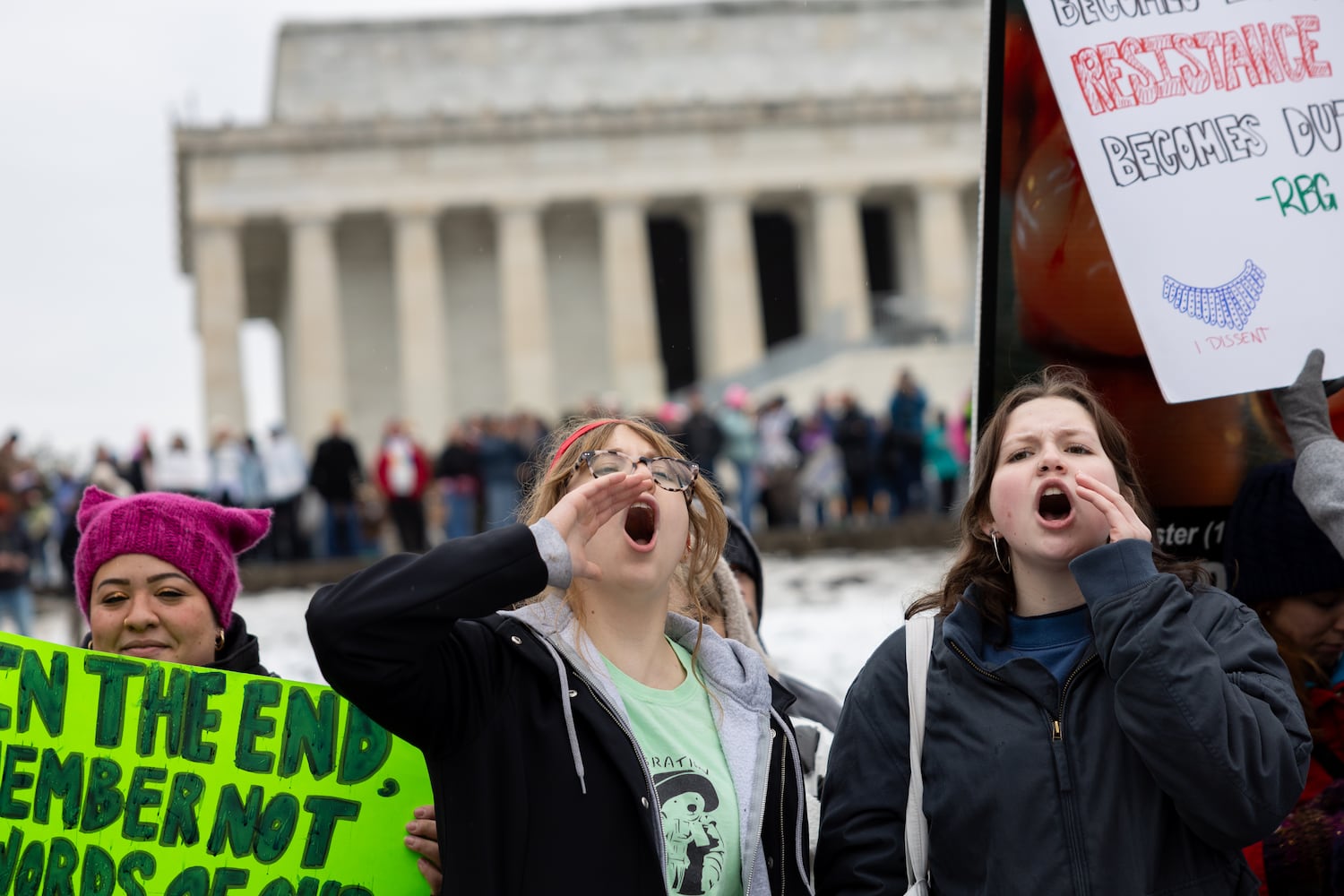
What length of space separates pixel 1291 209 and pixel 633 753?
2170mm

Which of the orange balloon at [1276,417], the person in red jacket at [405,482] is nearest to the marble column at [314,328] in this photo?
the person in red jacket at [405,482]

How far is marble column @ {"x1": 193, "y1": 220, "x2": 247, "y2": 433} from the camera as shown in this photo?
4403 cm

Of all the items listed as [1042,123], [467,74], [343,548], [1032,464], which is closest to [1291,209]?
[1042,123]

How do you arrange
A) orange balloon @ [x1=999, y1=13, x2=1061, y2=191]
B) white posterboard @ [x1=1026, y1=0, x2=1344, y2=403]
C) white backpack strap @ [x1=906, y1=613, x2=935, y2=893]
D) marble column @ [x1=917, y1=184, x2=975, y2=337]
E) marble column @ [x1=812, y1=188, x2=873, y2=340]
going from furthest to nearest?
marble column @ [x1=917, y1=184, x2=975, y2=337]
marble column @ [x1=812, y1=188, x2=873, y2=340]
orange balloon @ [x1=999, y1=13, x2=1061, y2=191]
white posterboard @ [x1=1026, y1=0, x2=1344, y2=403]
white backpack strap @ [x1=906, y1=613, x2=935, y2=893]

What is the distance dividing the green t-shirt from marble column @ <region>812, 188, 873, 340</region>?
41.7m

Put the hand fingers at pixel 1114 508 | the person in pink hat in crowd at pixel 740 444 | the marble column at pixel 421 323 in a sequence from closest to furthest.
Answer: the hand fingers at pixel 1114 508 < the person in pink hat in crowd at pixel 740 444 < the marble column at pixel 421 323

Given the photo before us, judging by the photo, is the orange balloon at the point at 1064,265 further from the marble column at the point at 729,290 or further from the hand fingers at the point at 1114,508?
the marble column at the point at 729,290

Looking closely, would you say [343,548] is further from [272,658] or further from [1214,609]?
[1214,609]

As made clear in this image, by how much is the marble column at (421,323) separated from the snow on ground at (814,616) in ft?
92.7

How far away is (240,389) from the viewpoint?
4419 cm

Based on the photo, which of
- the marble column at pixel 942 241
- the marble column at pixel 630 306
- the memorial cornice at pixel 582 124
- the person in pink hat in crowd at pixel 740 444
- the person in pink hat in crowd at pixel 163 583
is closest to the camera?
the person in pink hat in crowd at pixel 163 583

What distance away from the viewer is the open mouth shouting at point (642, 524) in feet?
10.2

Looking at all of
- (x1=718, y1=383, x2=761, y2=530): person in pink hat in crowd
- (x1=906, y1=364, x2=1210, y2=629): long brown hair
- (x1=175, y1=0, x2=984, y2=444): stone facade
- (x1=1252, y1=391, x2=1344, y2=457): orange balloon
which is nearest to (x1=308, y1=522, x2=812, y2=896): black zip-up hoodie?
(x1=906, y1=364, x2=1210, y2=629): long brown hair

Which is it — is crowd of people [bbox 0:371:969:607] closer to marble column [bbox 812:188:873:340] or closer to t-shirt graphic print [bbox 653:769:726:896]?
t-shirt graphic print [bbox 653:769:726:896]
